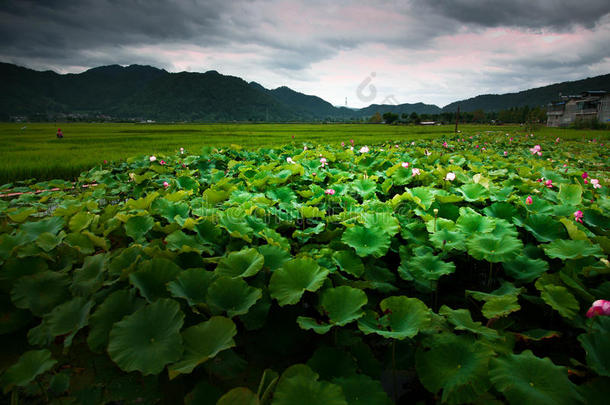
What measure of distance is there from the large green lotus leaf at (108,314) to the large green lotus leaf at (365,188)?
6.46 feet

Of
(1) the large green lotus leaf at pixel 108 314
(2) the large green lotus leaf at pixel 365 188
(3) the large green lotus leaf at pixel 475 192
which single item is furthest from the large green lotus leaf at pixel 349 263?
(3) the large green lotus leaf at pixel 475 192

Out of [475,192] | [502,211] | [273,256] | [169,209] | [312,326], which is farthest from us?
[475,192]

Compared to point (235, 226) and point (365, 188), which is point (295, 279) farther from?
point (365, 188)

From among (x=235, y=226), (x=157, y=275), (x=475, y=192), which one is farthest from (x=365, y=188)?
(x=157, y=275)

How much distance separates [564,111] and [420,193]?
220ft

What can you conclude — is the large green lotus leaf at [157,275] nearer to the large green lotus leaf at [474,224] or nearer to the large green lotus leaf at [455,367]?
the large green lotus leaf at [455,367]

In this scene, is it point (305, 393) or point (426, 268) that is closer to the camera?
point (305, 393)

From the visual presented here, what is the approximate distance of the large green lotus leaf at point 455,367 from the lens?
35.7 inches

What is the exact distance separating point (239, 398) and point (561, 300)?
132 centimetres

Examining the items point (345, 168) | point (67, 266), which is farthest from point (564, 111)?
point (67, 266)

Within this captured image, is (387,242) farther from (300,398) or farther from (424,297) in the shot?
(300,398)

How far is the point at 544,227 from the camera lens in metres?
1.88

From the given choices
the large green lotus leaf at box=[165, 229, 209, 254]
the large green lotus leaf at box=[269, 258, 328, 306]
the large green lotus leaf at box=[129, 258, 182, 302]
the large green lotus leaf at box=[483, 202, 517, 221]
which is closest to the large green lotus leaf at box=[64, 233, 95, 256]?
the large green lotus leaf at box=[165, 229, 209, 254]

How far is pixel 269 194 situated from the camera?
244cm
